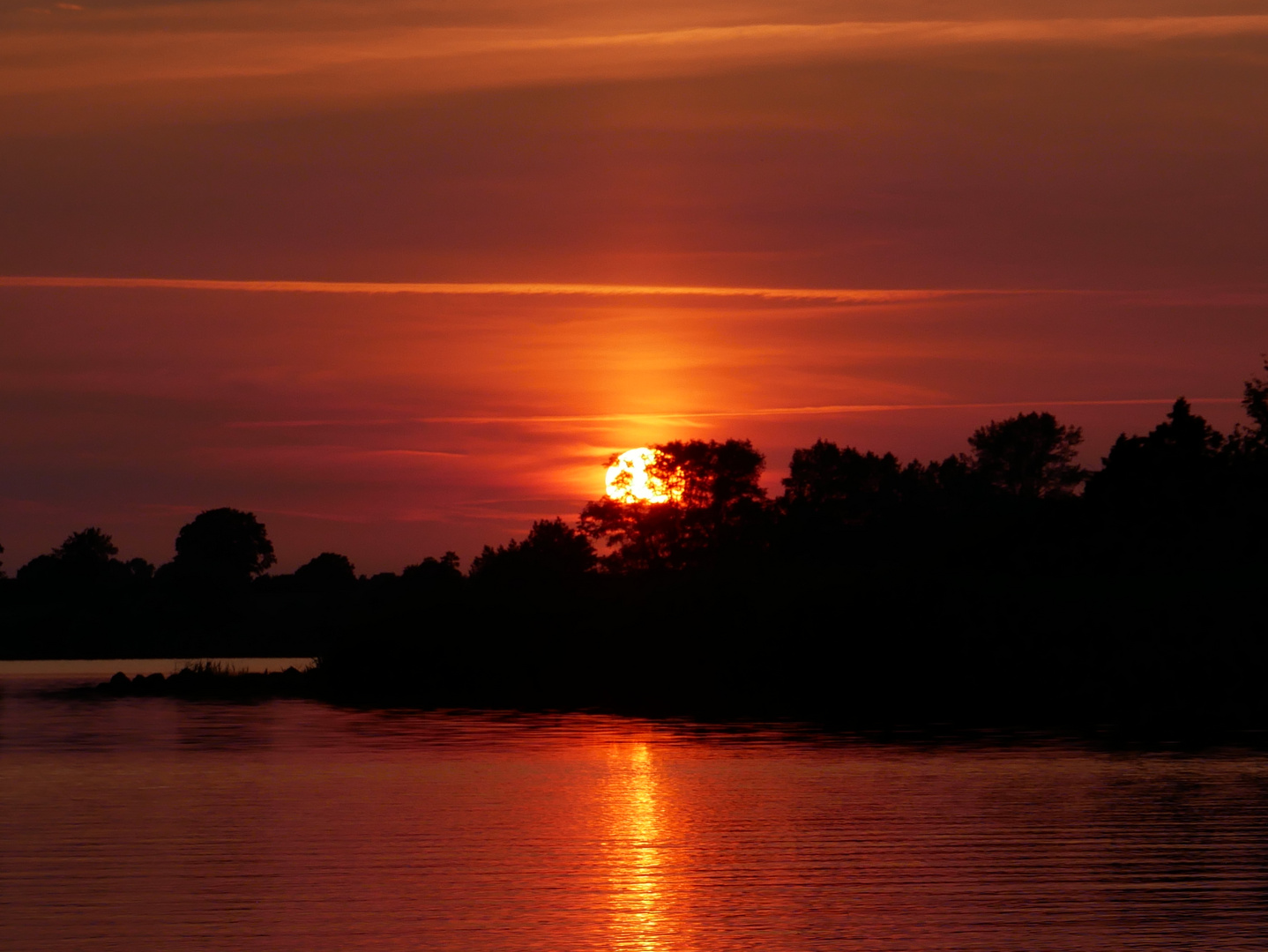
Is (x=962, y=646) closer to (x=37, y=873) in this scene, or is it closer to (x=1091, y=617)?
(x=1091, y=617)

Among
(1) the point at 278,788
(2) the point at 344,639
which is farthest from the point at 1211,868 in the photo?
(2) the point at 344,639

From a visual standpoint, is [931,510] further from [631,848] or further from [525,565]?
[631,848]

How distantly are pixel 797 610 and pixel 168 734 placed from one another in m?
30.1

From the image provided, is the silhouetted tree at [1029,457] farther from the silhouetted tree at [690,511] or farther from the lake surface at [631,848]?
the lake surface at [631,848]

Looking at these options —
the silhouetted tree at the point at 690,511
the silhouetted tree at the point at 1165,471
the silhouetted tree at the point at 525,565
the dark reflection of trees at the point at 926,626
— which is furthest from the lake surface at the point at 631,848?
the silhouetted tree at the point at 690,511

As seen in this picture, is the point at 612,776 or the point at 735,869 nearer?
the point at 735,869

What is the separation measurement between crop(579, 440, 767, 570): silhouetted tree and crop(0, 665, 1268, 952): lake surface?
80.1 metres

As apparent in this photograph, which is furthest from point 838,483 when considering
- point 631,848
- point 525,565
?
point 631,848

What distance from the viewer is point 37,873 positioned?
81.9 feet

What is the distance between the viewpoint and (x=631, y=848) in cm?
2822

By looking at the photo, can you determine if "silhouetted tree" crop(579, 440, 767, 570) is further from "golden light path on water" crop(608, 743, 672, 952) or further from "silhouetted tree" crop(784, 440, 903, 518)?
"golden light path on water" crop(608, 743, 672, 952)

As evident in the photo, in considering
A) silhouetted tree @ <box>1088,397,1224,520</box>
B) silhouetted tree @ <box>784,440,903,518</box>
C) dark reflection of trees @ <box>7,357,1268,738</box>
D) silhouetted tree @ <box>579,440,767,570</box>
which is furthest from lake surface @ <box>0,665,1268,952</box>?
silhouetted tree @ <box>784,440,903,518</box>

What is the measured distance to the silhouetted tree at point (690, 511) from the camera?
12962cm

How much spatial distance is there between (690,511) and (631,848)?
10244 centimetres
